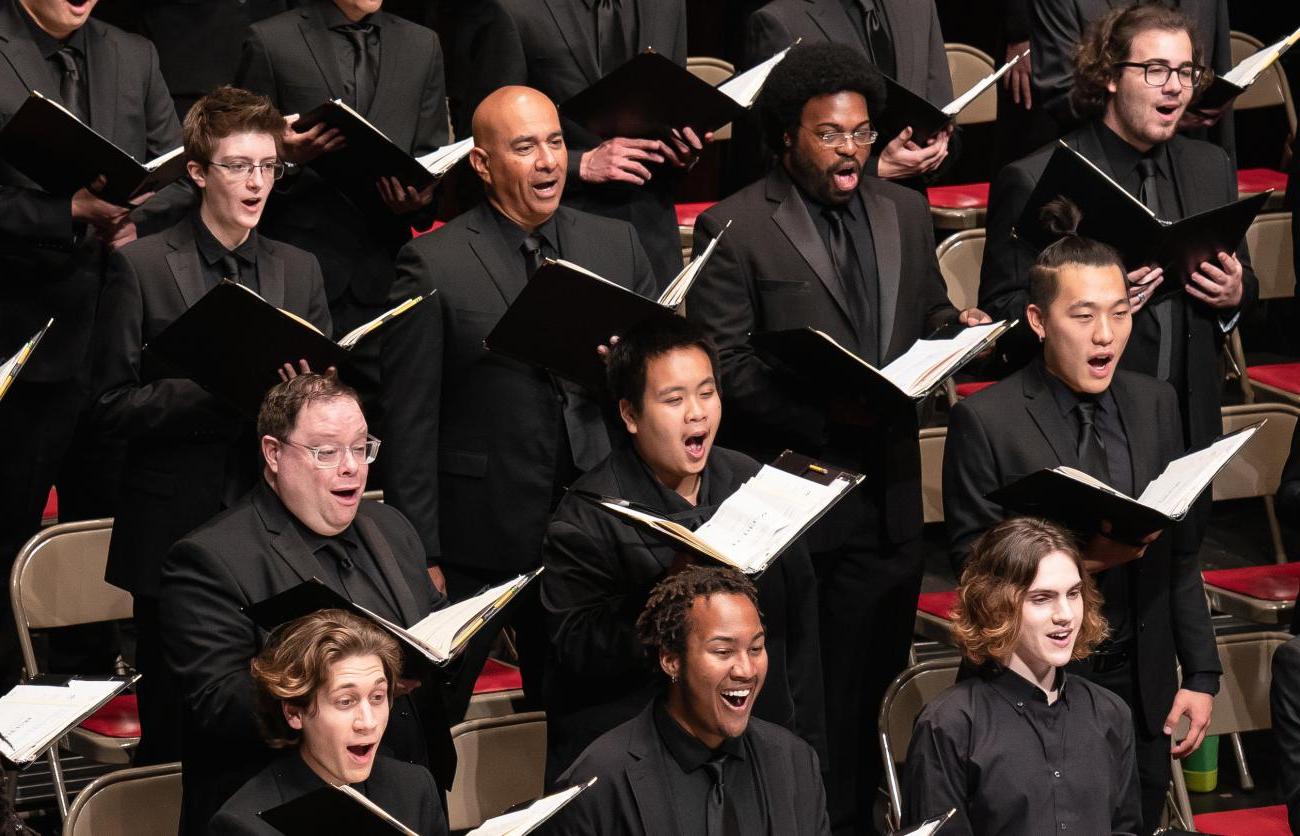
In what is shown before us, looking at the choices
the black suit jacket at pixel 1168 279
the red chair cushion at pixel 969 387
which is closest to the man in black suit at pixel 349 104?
the black suit jacket at pixel 1168 279

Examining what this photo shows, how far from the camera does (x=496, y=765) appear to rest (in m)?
4.01

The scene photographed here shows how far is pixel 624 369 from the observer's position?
3.82 meters

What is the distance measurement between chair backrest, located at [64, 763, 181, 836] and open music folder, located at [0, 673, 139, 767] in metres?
0.26

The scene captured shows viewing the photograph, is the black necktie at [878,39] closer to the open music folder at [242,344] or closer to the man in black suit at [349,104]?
the man in black suit at [349,104]

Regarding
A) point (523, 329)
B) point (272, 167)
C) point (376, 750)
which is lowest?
point (376, 750)

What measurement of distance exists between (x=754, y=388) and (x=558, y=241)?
539mm

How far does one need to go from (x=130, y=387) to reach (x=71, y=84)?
0.84m

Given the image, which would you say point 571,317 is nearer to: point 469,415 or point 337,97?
point 469,415

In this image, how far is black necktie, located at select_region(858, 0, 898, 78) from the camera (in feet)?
16.7

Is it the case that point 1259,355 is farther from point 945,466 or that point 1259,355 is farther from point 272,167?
point 272,167

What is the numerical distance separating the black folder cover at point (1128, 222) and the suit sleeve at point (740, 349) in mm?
671

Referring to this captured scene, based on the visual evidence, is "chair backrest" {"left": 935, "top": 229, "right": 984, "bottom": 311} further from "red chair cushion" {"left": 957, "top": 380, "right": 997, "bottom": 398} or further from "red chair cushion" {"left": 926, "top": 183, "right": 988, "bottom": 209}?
"red chair cushion" {"left": 926, "top": 183, "right": 988, "bottom": 209}

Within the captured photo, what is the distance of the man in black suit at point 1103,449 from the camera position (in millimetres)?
4066

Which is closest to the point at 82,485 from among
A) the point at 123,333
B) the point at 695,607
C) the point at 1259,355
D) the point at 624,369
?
the point at 123,333
